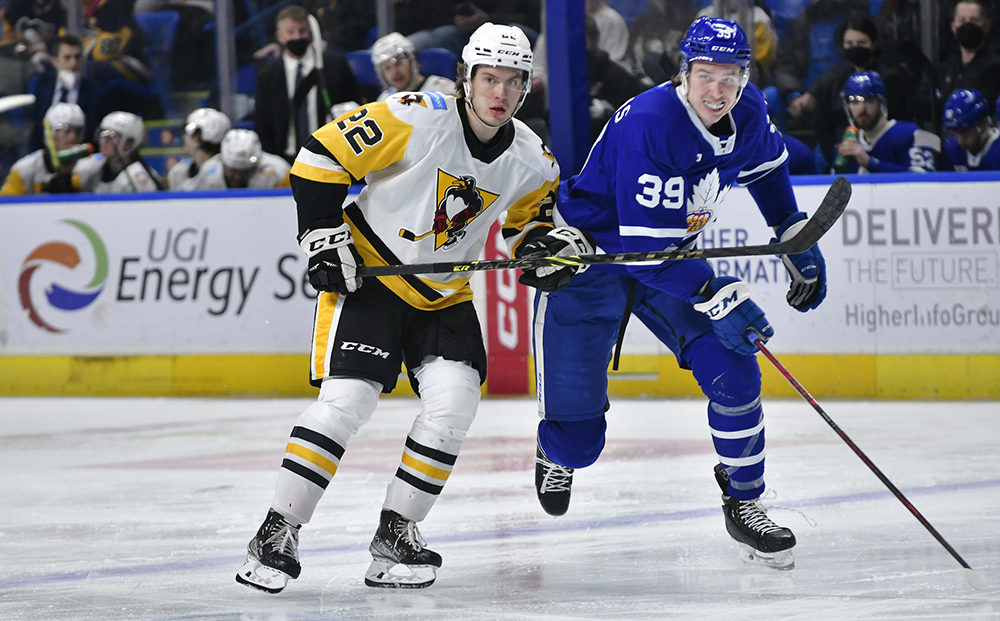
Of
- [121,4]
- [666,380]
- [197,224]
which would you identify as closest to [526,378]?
[666,380]

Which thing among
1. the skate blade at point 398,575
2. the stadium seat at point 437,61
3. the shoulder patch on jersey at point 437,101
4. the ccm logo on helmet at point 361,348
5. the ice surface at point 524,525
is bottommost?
the ice surface at point 524,525

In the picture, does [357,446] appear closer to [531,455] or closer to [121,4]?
[531,455]

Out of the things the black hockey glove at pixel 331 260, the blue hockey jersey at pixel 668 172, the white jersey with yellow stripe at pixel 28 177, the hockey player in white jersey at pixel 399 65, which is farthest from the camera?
the white jersey with yellow stripe at pixel 28 177

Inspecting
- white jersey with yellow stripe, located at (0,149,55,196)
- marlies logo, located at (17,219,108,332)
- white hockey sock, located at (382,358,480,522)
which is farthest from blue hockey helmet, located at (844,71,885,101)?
white jersey with yellow stripe, located at (0,149,55,196)

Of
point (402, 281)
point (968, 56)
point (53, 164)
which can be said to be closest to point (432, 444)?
point (402, 281)

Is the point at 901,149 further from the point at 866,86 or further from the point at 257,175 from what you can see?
the point at 257,175

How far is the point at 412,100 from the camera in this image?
2.71 metres

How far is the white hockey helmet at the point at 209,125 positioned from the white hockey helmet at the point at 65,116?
69cm

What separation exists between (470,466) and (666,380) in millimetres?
1837

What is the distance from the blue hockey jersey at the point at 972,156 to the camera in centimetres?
535

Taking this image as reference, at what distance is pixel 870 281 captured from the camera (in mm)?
5270

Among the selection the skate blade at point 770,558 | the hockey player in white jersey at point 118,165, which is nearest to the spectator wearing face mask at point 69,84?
the hockey player in white jersey at point 118,165

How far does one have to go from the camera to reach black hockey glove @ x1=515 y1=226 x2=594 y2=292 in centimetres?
282

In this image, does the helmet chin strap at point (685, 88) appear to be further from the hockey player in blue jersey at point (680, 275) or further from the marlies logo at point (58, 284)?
the marlies logo at point (58, 284)
